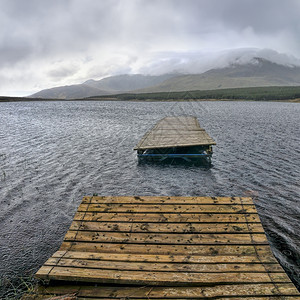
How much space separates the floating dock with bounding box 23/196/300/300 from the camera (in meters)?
5.90

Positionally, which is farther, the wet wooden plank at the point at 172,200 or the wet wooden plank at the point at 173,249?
the wet wooden plank at the point at 172,200

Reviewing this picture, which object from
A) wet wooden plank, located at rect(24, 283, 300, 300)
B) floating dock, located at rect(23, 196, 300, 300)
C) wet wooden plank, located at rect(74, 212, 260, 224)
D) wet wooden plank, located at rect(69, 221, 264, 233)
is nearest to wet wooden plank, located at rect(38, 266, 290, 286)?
floating dock, located at rect(23, 196, 300, 300)

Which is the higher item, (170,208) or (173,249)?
(170,208)

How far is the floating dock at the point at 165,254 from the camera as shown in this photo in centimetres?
590

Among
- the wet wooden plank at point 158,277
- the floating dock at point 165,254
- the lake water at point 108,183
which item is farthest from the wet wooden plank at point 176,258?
the lake water at point 108,183

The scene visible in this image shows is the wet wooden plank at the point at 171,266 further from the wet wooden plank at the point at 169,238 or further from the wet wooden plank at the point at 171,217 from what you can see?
the wet wooden plank at the point at 171,217

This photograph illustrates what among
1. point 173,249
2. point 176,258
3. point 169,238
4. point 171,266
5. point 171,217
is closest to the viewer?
point 171,266

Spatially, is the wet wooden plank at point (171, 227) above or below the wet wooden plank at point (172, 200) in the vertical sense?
below

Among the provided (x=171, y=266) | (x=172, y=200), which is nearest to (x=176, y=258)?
(x=171, y=266)

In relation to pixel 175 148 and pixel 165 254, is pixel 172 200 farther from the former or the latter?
pixel 175 148

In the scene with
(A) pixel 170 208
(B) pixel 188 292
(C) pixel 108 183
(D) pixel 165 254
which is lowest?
(C) pixel 108 183

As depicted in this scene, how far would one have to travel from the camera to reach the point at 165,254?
701 cm

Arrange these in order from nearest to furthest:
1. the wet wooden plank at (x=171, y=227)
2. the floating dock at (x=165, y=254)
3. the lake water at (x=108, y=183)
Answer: the floating dock at (x=165, y=254), the wet wooden plank at (x=171, y=227), the lake water at (x=108, y=183)

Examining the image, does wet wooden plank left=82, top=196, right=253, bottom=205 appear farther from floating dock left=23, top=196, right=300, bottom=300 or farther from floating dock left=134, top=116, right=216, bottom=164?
floating dock left=134, top=116, right=216, bottom=164
